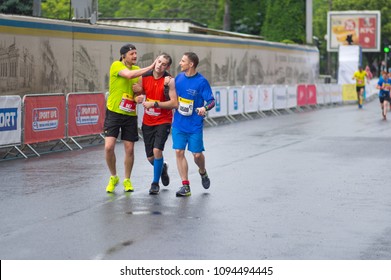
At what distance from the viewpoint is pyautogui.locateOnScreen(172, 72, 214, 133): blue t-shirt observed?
12781mm

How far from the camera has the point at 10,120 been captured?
18266 millimetres

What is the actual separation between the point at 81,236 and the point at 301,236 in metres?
2.06

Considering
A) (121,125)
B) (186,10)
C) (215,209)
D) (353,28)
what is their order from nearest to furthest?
(215,209) → (121,125) → (353,28) → (186,10)

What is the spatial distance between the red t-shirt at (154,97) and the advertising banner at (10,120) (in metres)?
5.65

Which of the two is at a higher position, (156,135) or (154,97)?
(154,97)

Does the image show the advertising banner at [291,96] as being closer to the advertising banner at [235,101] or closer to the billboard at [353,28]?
the advertising banner at [235,101]

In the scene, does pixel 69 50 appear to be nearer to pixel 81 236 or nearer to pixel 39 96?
pixel 39 96

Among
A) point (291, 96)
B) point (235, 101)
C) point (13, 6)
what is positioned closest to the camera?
point (235, 101)

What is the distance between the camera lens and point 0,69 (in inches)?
800

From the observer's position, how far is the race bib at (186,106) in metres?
12.8

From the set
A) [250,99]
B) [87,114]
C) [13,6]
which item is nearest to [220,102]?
[250,99]

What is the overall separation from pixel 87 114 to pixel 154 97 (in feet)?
29.1

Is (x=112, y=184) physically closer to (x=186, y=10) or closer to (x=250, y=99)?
(x=250, y=99)

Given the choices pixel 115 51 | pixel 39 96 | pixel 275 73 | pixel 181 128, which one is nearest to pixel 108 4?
pixel 275 73
